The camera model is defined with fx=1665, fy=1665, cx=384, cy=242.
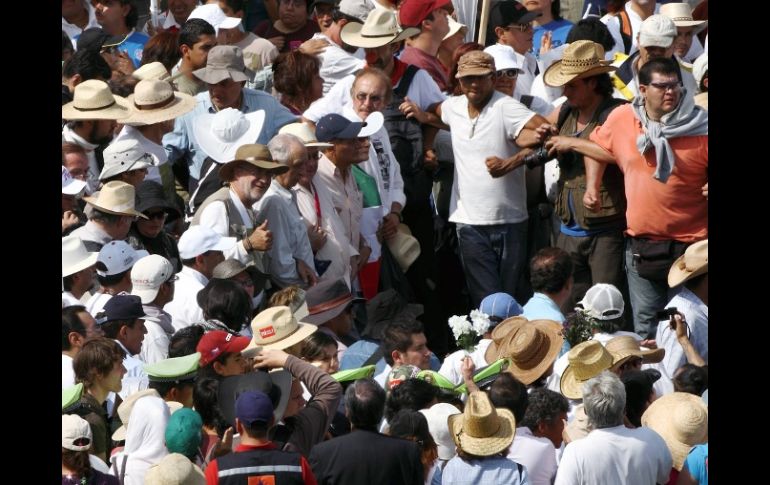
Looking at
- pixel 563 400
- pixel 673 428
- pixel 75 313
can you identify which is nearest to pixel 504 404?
pixel 563 400

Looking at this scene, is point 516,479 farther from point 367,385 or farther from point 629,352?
point 629,352

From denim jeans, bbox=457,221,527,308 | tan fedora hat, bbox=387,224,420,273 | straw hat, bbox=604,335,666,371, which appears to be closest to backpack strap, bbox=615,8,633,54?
denim jeans, bbox=457,221,527,308

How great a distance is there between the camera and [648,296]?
34.0 feet

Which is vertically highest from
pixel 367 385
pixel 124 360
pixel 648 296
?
pixel 367 385

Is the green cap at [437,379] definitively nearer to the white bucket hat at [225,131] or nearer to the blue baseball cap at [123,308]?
the blue baseball cap at [123,308]

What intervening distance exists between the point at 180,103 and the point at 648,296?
3.30 m

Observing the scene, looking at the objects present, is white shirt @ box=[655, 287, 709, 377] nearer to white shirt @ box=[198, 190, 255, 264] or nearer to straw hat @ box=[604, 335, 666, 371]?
straw hat @ box=[604, 335, 666, 371]

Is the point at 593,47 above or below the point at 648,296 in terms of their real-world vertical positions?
above

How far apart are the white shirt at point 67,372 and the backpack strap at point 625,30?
6124mm

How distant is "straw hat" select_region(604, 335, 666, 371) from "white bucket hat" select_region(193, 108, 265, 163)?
→ 298cm

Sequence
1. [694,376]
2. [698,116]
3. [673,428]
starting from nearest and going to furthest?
1. [673,428]
2. [694,376]
3. [698,116]

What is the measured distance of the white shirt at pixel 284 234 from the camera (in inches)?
397

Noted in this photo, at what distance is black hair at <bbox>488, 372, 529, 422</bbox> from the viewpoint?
305 inches

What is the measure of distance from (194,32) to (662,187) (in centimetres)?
363
